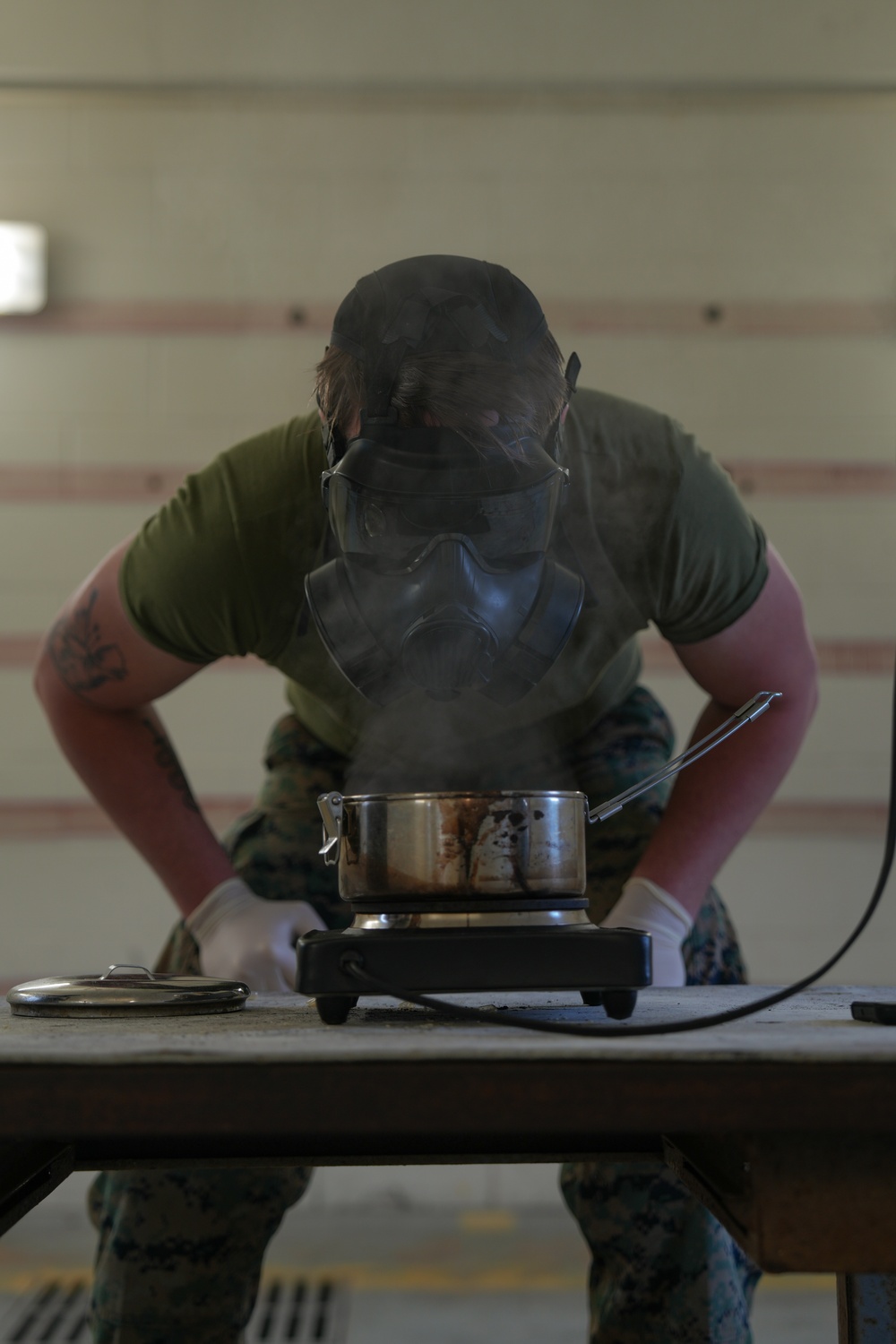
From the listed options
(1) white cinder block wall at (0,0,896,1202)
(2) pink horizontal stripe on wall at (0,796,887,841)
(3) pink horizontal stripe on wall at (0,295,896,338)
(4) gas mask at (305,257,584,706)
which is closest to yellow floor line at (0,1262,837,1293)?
(1) white cinder block wall at (0,0,896,1202)

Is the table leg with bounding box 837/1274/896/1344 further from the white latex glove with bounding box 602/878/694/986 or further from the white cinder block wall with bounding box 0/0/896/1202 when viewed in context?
the white cinder block wall with bounding box 0/0/896/1202

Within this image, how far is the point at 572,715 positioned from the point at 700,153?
7.57 feet

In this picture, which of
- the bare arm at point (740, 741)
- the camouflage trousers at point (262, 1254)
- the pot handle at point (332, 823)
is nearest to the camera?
the pot handle at point (332, 823)

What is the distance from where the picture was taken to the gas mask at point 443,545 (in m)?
1.22

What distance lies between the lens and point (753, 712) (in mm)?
1166

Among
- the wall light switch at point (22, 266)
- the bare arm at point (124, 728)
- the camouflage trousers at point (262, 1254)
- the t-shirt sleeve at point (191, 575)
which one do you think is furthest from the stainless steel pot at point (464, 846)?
the wall light switch at point (22, 266)

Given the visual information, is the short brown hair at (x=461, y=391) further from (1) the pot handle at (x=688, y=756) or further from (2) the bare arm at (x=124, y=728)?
(2) the bare arm at (x=124, y=728)

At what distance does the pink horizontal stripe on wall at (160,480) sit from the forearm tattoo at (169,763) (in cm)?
170

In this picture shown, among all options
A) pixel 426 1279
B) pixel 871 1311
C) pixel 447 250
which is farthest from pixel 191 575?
pixel 447 250

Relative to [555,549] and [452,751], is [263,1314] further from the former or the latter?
[555,549]

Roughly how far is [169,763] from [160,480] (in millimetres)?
1803

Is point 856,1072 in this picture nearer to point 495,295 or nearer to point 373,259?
point 495,295

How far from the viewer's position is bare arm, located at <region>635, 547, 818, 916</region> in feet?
5.62

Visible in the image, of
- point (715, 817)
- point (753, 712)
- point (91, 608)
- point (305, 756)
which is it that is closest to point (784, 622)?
point (715, 817)
